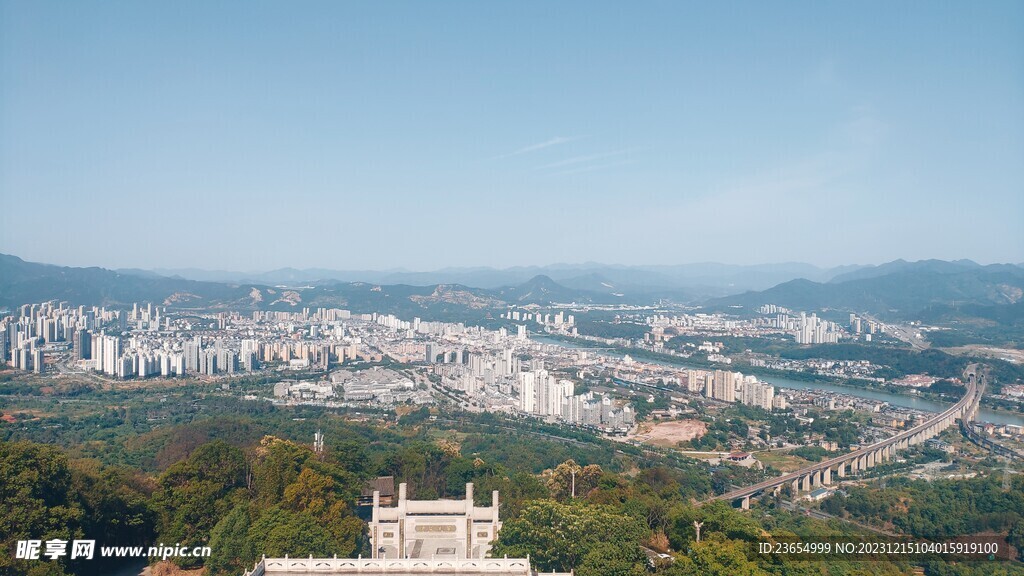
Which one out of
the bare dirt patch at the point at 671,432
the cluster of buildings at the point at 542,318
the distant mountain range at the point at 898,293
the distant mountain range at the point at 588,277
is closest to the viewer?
the bare dirt patch at the point at 671,432

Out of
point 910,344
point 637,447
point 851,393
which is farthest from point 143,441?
point 910,344

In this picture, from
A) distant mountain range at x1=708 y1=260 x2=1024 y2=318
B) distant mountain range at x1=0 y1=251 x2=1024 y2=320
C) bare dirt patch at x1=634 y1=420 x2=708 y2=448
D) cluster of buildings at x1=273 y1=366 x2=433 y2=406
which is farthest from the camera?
distant mountain range at x1=708 y1=260 x2=1024 y2=318

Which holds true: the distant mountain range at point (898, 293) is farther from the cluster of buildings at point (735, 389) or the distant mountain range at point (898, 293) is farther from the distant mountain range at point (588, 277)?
the cluster of buildings at point (735, 389)

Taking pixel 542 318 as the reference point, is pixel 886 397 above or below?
below

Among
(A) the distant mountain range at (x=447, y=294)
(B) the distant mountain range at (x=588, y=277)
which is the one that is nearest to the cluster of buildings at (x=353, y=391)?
(A) the distant mountain range at (x=447, y=294)

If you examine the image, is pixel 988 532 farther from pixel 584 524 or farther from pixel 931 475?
pixel 584 524

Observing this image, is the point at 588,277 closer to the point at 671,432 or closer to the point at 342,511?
the point at 671,432

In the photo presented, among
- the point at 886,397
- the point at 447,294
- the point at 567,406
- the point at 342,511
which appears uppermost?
the point at 447,294

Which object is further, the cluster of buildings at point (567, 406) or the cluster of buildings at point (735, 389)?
the cluster of buildings at point (735, 389)

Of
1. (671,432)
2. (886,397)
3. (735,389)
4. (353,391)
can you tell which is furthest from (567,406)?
(886,397)

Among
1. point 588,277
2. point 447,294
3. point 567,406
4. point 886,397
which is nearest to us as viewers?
point 567,406

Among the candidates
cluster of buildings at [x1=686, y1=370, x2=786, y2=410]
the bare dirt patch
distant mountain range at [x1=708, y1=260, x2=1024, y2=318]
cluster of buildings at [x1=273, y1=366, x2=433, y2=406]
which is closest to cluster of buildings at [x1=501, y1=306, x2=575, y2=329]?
cluster of buildings at [x1=686, y1=370, x2=786, y2=410]

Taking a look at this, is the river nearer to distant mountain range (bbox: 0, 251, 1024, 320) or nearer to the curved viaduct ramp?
the curved viaduct ramp
